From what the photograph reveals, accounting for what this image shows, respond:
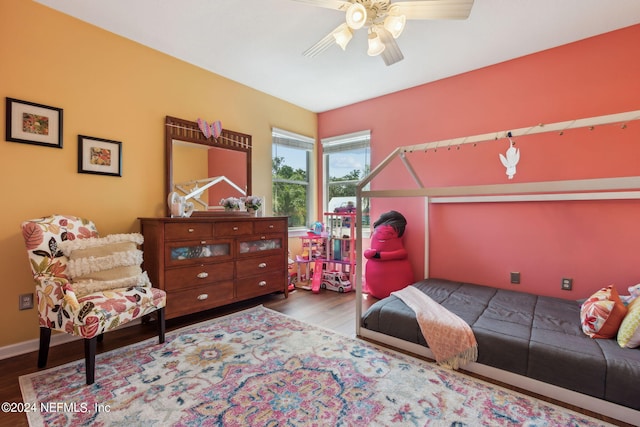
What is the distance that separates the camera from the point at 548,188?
1648 mm

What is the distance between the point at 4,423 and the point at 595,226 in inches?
175

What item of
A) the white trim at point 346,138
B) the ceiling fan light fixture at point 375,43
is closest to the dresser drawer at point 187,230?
the ceiling fan light fixture at point 375,43

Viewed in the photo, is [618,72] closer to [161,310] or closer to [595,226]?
[595,226]

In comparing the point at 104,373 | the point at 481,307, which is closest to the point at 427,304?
the point at 481,307

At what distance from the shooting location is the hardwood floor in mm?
1716

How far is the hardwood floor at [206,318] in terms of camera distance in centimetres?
172

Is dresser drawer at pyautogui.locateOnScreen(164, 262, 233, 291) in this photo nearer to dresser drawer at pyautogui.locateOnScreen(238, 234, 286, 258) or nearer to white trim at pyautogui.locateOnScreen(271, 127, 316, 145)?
dresser drawer at pyautogui.locateOnScreen(238, 234, 286, 258)

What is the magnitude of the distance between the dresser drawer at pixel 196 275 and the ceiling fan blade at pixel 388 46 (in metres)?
2.45

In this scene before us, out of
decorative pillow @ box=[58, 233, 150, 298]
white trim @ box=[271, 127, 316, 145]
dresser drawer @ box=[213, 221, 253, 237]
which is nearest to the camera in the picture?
decorative pillow @ box=[58, 233, 150, 298]

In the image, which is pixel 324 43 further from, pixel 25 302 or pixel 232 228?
pixel 25 302

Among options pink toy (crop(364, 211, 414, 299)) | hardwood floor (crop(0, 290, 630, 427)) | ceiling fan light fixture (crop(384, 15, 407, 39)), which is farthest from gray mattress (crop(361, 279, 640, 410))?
ceiling fan light fixture (crop(384, 15, 407, 39))

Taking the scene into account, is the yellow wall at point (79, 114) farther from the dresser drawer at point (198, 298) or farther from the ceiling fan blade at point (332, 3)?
the ceiling fan blade at point (332, 3)

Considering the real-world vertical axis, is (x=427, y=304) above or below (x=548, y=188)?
below

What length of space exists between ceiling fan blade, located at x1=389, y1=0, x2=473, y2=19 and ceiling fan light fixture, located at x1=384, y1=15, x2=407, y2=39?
36 mm
